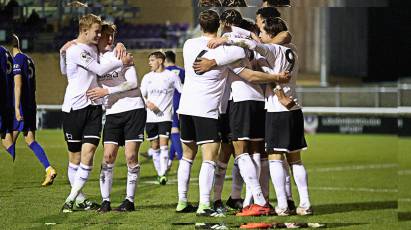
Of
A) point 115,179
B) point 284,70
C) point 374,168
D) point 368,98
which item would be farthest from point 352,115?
point 115,179

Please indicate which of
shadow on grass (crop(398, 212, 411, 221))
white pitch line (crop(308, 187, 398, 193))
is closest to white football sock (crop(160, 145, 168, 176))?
white pitch line (crop(308, 187, 398, 193))

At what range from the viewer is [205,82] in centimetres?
916

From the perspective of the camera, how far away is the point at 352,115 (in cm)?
1156

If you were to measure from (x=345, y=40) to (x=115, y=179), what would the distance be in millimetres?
2425

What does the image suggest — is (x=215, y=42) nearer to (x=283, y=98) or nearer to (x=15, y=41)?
(x=283, y=98)

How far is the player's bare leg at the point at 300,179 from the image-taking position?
9.42 metres

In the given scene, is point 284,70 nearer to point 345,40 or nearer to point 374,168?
point 345,40

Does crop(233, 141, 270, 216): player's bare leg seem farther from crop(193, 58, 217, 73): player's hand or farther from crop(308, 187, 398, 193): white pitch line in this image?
crop(308, 187, 398, 193): white pitch line

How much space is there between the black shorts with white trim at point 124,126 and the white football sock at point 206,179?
715 millimetres

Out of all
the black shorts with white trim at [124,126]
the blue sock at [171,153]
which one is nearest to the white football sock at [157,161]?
the blue sock at [171,153]

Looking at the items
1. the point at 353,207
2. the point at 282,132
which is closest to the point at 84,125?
the point at 282,132

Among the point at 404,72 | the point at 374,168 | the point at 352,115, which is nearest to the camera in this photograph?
the point at 404,72

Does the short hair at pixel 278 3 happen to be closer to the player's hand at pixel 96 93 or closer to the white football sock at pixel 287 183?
the white football sock at pixel 287 183

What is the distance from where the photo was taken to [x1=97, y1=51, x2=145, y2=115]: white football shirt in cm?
943
